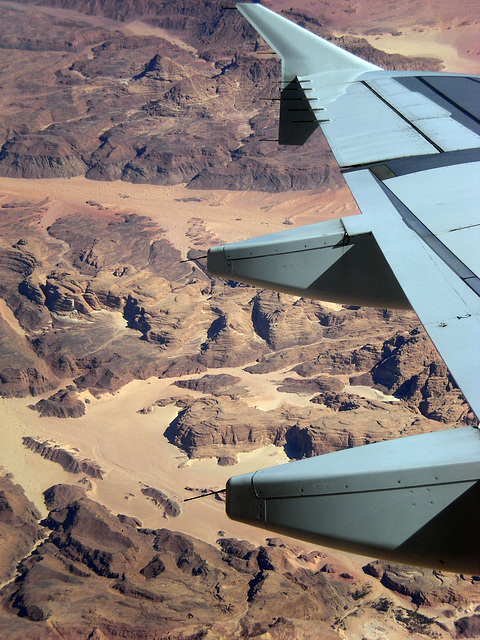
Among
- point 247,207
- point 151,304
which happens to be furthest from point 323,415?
point 247,207

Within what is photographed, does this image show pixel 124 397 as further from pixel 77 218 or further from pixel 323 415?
pixel 77 218

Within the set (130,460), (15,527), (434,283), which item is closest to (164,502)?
(130,460)

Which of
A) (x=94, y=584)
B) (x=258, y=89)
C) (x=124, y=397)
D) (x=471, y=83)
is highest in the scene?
(x=471, y=83)

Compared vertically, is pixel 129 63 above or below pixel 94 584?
above

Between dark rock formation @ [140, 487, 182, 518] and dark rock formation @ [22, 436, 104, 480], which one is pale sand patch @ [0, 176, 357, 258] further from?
dark rock formation @ [140, 487, 182, 518]

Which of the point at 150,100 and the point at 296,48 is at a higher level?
the point at 296,48

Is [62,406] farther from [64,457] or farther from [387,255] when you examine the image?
[387,255]
